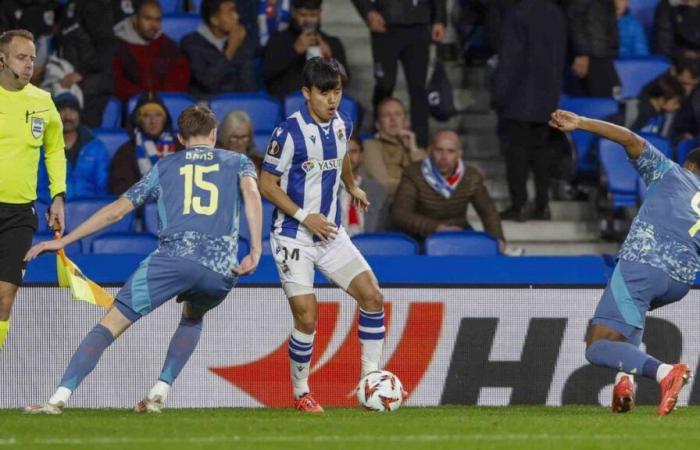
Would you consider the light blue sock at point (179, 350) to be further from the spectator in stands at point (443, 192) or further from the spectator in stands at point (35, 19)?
the spectator in stands at point (35, 19)

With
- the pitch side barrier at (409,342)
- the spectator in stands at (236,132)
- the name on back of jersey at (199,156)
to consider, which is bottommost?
the pitch side barrier at (409,342)

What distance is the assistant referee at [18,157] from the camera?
9.40m

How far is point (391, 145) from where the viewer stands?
14.1m

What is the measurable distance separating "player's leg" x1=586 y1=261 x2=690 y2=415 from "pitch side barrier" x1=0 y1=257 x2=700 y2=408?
50.8 inches

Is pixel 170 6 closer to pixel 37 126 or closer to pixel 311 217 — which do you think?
pixel 37 126

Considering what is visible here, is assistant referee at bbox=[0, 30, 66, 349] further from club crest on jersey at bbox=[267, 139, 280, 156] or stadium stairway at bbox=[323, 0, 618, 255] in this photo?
stadium stairway at bbox=[323, 0, 618, 255]

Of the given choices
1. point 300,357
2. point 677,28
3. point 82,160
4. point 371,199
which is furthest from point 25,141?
point 677,28

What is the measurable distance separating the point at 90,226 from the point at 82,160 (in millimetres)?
4819

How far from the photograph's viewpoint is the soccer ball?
945cm

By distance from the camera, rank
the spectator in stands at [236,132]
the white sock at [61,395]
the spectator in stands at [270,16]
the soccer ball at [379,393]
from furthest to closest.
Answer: the spectator in stands at [270,16]
the spectator in stands at [236,132]
the soccer ball at [379,393]
the white sock at [61,395]

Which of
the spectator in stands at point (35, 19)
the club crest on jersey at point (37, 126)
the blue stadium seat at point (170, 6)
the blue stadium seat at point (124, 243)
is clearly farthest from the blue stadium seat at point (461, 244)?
the blue stadium seat at point (170, 6)

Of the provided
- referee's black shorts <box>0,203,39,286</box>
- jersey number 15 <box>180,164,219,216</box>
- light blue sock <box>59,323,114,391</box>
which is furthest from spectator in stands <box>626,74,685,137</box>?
light blue sock <box>59,323,114,391</box>

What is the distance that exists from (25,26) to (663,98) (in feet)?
19.4

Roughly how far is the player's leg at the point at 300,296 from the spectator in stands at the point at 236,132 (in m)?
3.53
